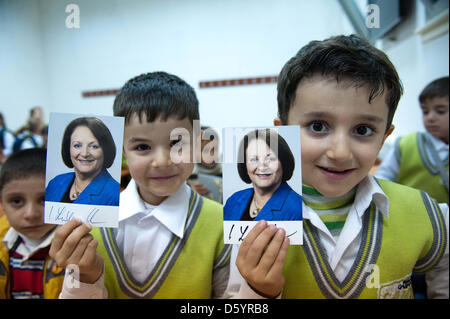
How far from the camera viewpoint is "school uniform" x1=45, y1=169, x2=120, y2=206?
481 millimetres

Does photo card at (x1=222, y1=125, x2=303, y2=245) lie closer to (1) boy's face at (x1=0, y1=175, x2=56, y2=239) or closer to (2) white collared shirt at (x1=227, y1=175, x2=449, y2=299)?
(2) white collared shirt at (x1=227, y1=175, x2=449, y2=299)

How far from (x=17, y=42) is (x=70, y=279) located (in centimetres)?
62

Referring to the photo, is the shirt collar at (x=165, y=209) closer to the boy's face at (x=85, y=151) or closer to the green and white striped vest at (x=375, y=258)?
the boy's face at (x=85, y=151)

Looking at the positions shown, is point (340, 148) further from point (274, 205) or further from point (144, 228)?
point (144, 228)

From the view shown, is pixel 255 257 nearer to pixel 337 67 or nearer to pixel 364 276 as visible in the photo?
pixel 364 276

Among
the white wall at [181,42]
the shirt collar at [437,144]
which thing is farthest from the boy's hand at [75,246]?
the shirt collar at [437,144]

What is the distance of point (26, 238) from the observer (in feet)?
2.12

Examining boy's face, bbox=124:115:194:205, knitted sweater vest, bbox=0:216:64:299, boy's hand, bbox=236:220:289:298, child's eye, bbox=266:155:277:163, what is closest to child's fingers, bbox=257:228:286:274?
boy's hand, bbox=236:220:289:298

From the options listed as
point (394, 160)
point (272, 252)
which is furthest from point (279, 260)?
point (394, 160)

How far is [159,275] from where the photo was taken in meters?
0.56

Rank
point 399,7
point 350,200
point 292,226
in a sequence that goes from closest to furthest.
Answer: point 292,226 → point 350,200 → point 399,7

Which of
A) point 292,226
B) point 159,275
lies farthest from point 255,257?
point 159,275

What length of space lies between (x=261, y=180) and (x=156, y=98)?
24 centimetres

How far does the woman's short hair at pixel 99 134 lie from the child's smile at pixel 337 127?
1.02 feet
